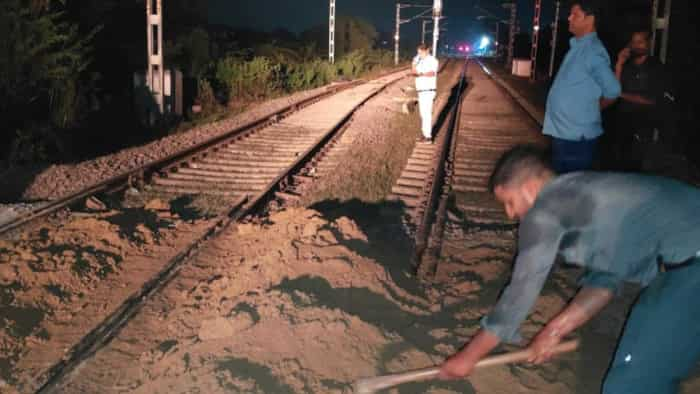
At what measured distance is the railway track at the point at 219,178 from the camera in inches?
180

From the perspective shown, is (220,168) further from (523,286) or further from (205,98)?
(205,98)

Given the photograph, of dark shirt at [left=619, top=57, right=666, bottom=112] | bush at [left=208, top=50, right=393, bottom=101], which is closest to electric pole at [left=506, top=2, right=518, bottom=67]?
bush at [left=208, top=50, right=393, bottom=101]

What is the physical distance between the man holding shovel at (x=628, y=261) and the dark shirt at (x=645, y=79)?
480cm

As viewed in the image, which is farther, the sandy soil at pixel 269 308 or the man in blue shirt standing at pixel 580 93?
the man in blue shirt standing at pixel 580 93

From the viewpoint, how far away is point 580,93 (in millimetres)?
5055

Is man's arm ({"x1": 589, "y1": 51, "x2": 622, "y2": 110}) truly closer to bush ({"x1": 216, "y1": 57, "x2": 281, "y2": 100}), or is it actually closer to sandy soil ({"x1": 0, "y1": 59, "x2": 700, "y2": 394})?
sandy soil ({"x1": 0, "y1": 59, "x2": 700, "y2": 394})

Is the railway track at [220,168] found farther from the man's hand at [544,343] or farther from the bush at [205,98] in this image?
the man's hand at [544,343]

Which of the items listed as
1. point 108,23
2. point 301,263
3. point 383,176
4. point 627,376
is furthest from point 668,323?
point 108,23

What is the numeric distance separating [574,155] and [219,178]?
228 inches

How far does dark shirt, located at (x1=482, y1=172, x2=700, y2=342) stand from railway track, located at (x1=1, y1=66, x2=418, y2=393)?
299 centimetres

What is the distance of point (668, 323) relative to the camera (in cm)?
233

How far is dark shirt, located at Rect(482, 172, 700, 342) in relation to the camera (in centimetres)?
233

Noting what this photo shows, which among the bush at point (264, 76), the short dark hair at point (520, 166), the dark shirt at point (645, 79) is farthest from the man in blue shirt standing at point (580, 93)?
the bush at point (264, 76)

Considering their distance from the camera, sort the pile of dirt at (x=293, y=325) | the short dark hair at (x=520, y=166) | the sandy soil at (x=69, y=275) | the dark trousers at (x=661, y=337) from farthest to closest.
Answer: the sandy soil at (x=69, y=275), the pile of dirt at (x=293, y=325), the short dark hair at (x=520, y=166), the dark trousers at (x=661, y=337)
